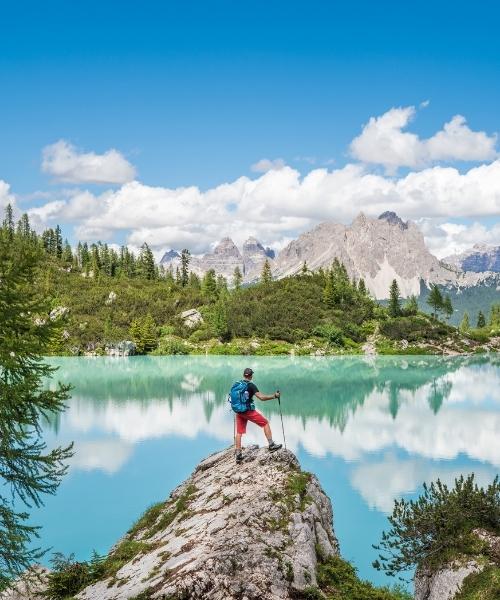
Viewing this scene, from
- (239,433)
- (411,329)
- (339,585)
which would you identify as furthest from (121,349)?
(339,585)

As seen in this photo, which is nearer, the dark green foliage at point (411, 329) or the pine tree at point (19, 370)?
the pine tree at point (19, 370)

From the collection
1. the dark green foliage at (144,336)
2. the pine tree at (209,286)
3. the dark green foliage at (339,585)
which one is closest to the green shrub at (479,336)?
the pine tree at (209,286)

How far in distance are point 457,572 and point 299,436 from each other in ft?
120

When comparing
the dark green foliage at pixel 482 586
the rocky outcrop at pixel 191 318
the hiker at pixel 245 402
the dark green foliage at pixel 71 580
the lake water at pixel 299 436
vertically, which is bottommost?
the lake water at pixel 299 436

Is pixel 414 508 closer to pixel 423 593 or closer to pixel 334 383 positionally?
pixel 423 593

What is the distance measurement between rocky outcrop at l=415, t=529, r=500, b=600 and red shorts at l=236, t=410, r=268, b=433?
552 cm

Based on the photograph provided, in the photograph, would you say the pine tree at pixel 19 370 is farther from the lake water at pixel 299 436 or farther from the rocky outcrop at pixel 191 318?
the rocky outcrop at pixel 191 318

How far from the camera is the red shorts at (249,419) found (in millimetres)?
16297

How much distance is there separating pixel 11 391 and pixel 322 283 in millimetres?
161194

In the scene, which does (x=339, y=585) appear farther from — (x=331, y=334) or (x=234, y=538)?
(x=331, y=334)

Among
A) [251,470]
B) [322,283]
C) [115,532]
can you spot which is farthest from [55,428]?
[322,283]

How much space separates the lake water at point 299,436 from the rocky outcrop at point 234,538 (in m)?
9.93

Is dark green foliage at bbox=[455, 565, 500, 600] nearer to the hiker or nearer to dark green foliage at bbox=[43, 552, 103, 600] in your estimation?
the hiker

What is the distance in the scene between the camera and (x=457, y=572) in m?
12.7
